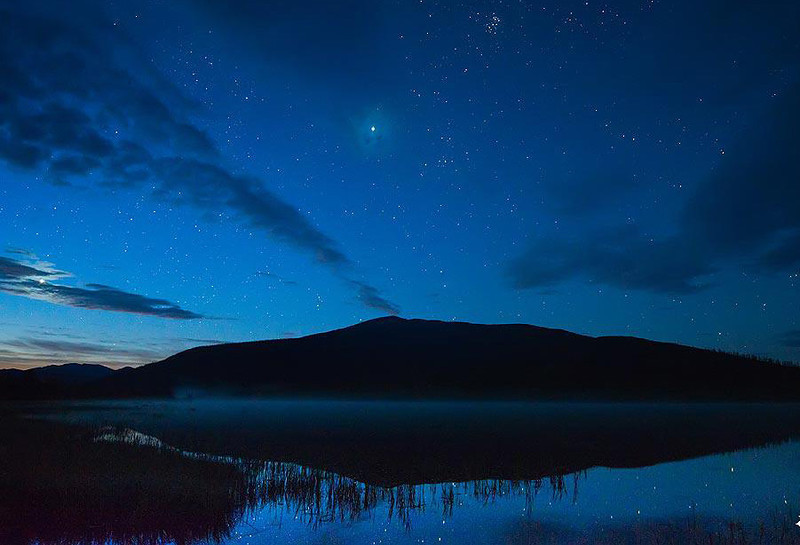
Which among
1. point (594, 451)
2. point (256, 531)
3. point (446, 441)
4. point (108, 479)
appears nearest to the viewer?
point (256, 531)

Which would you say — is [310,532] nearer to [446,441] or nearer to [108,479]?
[108,479]

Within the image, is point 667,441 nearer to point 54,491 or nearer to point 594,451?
point 594,451

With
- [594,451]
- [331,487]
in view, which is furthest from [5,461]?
[594,451]

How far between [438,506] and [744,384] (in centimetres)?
21563

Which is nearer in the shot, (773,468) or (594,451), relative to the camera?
(773,468)

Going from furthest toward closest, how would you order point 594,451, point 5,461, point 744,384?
point 744,384, point 594,451, point 5,461

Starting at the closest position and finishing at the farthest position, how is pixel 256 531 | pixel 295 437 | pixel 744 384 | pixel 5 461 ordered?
pixel 256 531
pixel 5 461
pixel 295 437
pixel 744 384

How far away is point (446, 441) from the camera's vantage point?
40094 mm

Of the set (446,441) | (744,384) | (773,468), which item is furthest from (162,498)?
(744,384)

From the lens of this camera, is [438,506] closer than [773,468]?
Yes

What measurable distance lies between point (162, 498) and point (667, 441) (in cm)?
3803

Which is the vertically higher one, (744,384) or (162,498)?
(744,384)

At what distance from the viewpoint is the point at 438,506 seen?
19.4m

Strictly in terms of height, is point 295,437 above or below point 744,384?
below
